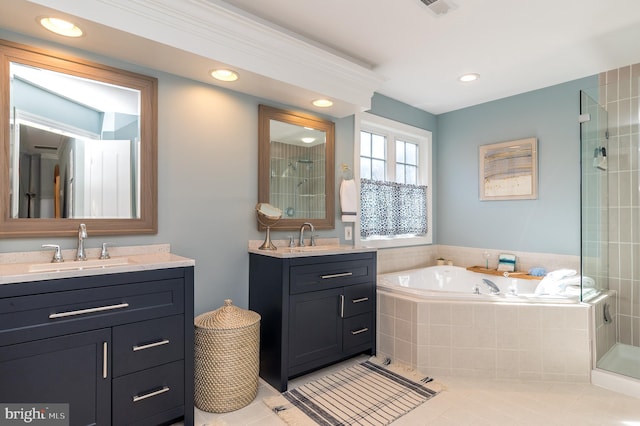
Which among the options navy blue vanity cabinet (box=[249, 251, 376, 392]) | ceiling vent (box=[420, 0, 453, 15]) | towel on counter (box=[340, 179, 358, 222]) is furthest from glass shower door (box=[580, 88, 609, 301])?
towel on counter (box=[340, 179, 358, 222])

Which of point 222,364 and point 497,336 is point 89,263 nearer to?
point 222,364

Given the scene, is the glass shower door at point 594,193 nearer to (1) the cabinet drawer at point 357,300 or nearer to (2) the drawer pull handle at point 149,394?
(1) the cabinet drawer at point 357,300

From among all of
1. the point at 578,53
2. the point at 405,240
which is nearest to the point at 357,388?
the point at 405,240

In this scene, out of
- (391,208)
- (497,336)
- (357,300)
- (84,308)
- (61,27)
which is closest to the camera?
(84,308)

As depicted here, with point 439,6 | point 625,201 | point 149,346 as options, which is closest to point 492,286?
point 625,201

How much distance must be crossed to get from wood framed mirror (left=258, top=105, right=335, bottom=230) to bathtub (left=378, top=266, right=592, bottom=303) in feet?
2.88

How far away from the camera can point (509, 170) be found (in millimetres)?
3443

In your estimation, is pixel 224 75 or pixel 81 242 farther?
pixel 224 75

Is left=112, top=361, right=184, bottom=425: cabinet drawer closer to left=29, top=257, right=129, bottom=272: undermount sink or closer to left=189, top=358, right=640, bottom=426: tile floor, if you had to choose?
left=189, top=358, right=640, bottom=426: tile floor

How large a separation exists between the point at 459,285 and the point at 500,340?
3.85ft

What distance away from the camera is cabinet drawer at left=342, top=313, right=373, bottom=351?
2.50 meters

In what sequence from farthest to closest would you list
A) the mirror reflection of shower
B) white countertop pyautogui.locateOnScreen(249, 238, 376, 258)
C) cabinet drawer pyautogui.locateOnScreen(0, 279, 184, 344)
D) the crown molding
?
the mirror reflection of shower, white countertop pyautogui.locateOnScreen(249, 238, 376, 258), the crown molding, cabinet drawer pyautogui.locateOnScreen(0, 279, 184, 344)

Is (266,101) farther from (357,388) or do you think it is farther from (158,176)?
(357,388)

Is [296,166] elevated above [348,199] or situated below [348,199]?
above
